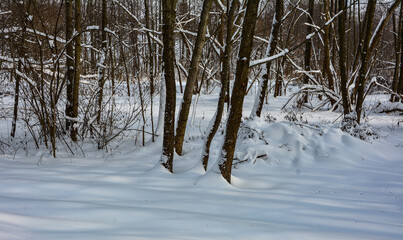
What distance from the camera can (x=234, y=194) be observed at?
310 cm

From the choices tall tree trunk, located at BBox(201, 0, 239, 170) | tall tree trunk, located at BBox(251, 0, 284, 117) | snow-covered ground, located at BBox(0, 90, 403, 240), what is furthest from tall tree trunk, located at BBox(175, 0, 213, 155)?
tall tree trunk, located at BBox(251, 0, 284, 117)

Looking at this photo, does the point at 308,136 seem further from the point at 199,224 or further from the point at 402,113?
the point at 402,113

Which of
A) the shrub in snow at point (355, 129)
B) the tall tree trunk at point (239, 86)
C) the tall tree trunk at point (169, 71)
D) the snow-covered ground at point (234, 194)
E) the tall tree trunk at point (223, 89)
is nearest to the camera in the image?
the snow-covered ground at point (234, 194)

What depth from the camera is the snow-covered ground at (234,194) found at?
2103mm

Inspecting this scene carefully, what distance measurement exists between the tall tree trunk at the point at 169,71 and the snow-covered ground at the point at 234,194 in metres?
0.27

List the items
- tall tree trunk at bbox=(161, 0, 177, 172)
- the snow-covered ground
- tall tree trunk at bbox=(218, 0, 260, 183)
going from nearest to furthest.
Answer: the snow-covered ground
tall tree trunk at bbox=(218, 0, 260, 183)
tall tree trunk at bbox=(161, 0, 177, 172)

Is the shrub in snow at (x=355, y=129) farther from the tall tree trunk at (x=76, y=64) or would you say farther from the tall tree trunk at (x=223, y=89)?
the tall tree trunk at (x=76, y=64)

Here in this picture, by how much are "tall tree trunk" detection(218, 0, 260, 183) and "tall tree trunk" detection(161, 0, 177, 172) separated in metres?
0.75

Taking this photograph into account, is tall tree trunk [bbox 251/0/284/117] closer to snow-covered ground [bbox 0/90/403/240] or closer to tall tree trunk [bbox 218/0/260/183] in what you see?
snow-covered ground [bbox 0/90/403/240]

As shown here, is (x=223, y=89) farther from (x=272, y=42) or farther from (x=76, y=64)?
(x=76, y=64)

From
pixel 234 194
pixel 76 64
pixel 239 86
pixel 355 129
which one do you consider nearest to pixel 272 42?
pixel 355 129

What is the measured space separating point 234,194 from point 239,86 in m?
1.23

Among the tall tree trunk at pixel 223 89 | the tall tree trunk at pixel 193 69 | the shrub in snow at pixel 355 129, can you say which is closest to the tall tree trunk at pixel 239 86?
the tall tree trunk at pixel 223 89

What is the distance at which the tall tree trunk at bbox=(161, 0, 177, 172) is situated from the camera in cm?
341
